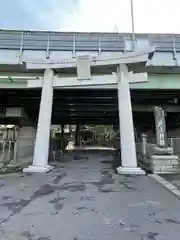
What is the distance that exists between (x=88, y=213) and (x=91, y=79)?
9860mm

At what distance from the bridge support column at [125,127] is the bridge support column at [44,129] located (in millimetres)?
3891

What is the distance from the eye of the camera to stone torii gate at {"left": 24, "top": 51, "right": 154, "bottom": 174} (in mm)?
13102

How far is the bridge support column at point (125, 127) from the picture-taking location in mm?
12500

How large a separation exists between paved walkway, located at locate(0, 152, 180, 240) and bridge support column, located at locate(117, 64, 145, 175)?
4.22 meters

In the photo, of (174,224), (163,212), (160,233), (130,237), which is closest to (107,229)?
(130,237)

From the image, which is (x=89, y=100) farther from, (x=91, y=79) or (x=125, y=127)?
(x=125, y=127)

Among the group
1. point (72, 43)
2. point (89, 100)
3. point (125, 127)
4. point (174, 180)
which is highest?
point (72, 43)

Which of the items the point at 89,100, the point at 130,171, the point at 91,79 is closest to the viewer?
the point at 130,171

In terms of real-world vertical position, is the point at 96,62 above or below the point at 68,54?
below

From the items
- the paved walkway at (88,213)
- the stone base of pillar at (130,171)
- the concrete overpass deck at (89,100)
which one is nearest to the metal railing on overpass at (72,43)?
the concrete overpass deck at (89,100)

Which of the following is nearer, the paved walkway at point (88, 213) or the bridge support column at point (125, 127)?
the paved walkway at point (88, 213)

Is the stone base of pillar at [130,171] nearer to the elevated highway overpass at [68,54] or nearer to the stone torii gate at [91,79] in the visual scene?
the stone torii gate at [91,79]

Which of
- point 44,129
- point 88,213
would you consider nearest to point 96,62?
point 44,129

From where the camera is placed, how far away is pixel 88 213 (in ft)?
16.9
